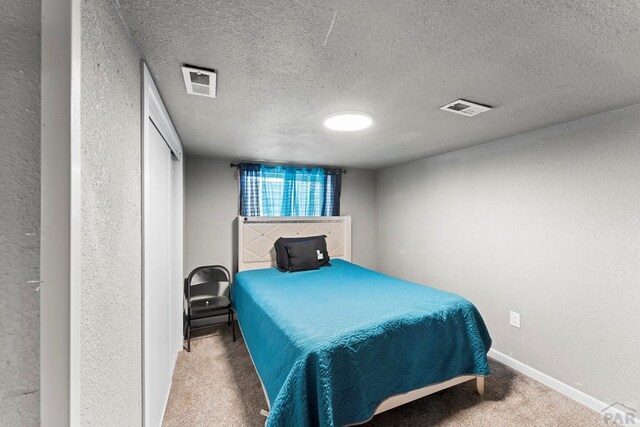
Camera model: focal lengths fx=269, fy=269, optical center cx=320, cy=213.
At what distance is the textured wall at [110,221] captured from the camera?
2.31ft

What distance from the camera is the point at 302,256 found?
130 inches

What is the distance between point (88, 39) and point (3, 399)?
2.77ft

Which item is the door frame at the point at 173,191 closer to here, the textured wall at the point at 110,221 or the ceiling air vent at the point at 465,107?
the textured wall at the point at 110,221

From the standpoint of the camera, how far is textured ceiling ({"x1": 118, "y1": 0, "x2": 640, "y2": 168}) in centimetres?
95

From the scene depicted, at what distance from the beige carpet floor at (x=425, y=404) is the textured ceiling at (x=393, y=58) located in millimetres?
2087

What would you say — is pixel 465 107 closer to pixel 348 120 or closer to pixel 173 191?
pixel 348 120

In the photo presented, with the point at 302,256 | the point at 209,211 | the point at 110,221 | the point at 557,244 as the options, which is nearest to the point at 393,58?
the point at 110,221

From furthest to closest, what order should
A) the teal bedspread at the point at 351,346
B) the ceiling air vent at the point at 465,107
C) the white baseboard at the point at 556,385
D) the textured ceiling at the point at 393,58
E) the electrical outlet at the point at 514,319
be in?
the electrical outlet at the point at 514,319 < the white baseboard at the point at 556,385 < the ceiling air vent at the point at 465,107 < the teal bedspread at the point at 351,346 < the textured ceiling at the point at 393,58

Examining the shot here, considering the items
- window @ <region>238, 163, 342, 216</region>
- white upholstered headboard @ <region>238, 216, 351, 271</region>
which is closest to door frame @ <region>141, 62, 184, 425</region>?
white upholstered headboard @ <region>238, 216, 351, 271</region>

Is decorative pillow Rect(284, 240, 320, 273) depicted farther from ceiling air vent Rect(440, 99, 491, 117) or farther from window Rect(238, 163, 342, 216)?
ceiling air vent Rect(440, 99, 491, 117)

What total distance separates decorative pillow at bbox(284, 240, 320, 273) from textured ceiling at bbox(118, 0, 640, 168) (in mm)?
1627

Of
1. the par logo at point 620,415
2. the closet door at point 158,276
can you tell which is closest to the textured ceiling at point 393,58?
the closet door at point 158,276

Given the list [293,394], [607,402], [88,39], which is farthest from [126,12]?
[607,402]

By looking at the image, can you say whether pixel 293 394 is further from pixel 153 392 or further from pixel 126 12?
pixel 126 12
